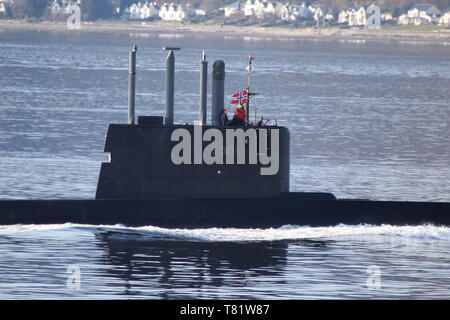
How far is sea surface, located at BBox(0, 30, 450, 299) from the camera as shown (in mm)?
22078

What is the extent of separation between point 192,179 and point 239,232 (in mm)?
2017

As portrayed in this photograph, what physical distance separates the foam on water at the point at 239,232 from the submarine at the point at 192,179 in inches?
7.3

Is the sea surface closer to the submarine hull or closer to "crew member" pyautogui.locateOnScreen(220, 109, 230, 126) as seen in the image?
the submarine hull

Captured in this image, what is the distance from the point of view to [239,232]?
26.3 metres

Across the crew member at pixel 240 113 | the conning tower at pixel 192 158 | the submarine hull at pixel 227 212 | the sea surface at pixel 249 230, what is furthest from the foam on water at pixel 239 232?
the crew member at pixel 240 113

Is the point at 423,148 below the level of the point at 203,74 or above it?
below

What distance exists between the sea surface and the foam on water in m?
0.03

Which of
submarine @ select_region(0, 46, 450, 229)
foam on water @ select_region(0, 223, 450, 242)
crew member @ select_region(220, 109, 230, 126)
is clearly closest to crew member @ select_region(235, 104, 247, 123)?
submarine @ select_region(0, 46, 450, 229)

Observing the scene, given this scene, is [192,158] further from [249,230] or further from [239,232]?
[249,230]

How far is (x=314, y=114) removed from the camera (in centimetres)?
6900

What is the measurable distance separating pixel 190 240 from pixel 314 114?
144 ft
